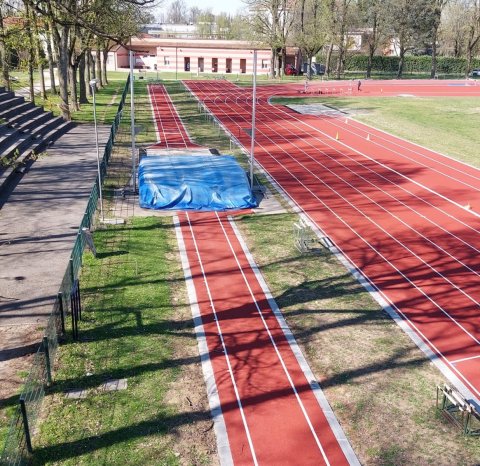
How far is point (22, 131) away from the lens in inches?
1052

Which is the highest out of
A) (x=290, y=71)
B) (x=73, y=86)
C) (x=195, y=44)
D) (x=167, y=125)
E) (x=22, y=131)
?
(x=195, y=44)

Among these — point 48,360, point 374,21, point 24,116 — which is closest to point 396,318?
point 48,360

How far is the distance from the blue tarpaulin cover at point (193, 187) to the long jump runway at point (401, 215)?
7.74 feet

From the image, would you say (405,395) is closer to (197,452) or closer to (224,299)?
(197,452)

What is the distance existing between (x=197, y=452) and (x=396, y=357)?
4791mm

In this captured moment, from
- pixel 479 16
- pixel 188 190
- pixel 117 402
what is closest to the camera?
pixel 117 402

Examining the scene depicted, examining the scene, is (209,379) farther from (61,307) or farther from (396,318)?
(396,318)

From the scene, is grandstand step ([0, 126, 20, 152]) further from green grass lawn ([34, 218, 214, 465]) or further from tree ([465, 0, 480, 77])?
tree ([465, 0, 480, 77])

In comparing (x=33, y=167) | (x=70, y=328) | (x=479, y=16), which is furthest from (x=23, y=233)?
(x=479, y=16)

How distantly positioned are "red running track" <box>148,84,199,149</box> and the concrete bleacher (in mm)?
5615

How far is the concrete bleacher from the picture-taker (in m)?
22.3

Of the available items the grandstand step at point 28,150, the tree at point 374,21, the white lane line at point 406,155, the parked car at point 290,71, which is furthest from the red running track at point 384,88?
the grandstand step at point 28,150

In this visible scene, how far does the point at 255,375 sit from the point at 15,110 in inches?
942

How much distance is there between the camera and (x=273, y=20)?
240ft
